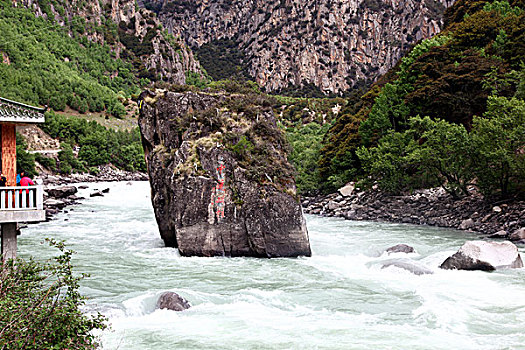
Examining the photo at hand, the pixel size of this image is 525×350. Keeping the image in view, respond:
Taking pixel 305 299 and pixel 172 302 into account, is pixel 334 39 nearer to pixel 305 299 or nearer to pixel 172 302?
pixel 305 299

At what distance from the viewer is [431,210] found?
26891mm

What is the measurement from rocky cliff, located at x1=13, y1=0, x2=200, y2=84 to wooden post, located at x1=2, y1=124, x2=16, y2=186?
173 m

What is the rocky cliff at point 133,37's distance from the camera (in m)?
181

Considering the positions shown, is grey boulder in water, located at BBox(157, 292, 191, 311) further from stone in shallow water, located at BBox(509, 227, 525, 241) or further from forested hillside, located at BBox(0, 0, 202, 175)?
forested hillside, located at BBox(0, 0, 202, 175)

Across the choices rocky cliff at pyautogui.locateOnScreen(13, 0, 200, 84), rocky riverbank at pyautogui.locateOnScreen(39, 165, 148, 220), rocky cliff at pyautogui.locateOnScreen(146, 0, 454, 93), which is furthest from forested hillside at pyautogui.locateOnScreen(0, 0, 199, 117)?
rocky cliff at pyautogui.locateOnScreen(146, 0, 454, 93)

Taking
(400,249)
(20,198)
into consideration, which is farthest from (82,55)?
(20,198)

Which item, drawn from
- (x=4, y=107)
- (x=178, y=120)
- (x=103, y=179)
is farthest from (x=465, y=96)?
(x=103, y=179)

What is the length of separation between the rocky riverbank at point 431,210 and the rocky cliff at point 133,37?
155 metres

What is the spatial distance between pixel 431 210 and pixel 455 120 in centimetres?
1046

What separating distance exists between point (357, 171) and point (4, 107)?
107 ft

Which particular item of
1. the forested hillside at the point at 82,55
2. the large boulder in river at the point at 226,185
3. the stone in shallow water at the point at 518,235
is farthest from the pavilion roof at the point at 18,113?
the forested hillside at the point at 82,55

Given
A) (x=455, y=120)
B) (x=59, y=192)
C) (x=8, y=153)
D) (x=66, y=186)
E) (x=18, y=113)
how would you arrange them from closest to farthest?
1. (x=18, y=113)
2. (x=8, y=153)
3. (x=455, y=120)
4. (x=59, y=192)
5. (x=66, y=186)

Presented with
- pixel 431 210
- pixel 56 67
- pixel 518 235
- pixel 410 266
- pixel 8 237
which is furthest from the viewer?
pixel 56 67

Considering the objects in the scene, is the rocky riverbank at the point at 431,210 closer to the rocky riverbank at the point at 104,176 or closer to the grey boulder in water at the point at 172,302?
the grey boulder in water at the point at 172,302
